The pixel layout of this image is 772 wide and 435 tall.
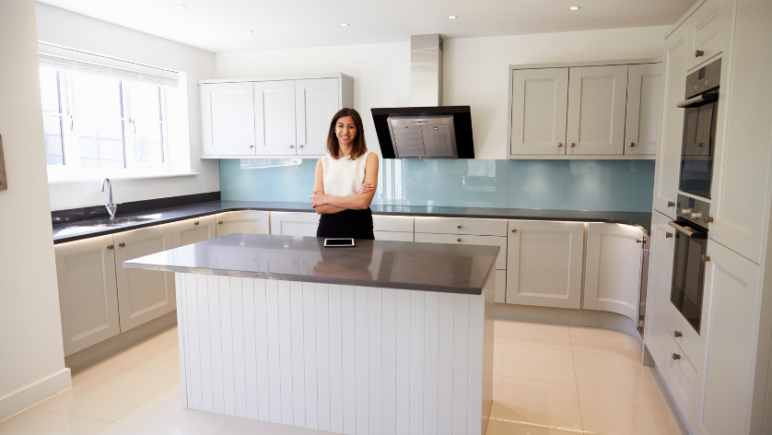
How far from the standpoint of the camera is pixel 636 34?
13.0ft

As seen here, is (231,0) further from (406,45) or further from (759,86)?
(759,86)


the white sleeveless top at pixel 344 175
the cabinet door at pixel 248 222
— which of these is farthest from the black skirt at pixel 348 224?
the cabinet door at pixel 248 222

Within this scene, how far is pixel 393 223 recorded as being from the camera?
13.7 ft

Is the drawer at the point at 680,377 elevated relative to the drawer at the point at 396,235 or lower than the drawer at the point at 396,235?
lower

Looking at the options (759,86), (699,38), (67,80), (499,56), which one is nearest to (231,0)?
(67,80)

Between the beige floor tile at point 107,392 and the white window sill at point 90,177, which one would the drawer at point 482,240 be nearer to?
the beige floor tile at point 107,392

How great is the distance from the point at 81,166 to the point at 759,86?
4.19 metres

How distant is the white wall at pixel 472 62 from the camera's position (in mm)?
4027

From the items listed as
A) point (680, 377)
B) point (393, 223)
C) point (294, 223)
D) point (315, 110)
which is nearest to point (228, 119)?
point (315, 110)

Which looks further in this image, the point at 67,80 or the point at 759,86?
the point at 67,80

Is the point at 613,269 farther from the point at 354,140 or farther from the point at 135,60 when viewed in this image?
the point at 135,60

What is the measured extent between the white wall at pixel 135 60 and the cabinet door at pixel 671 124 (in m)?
3.90

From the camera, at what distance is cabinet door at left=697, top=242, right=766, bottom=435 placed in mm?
1606

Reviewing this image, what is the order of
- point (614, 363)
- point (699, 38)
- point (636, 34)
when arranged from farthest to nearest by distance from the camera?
point (636, 34) < point (614, 363) < point (699, 38)
